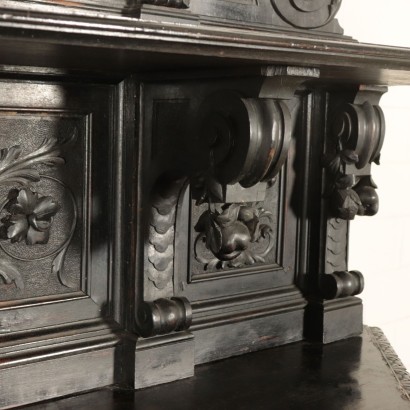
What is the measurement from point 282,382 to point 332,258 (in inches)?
11.4

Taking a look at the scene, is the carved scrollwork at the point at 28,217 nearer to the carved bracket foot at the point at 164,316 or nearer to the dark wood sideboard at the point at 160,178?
the dark wood sideboard at the point at 160,178

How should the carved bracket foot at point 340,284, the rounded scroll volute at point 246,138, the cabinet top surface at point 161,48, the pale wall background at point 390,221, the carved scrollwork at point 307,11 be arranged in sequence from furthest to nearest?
the pale wall background at point 390,221 → the carved bracket foot at point 340,284 → the carved scrollwork at point 307,11 → the rounded scroll volute at point 246,138 → the cabinet top surface at point 161,48

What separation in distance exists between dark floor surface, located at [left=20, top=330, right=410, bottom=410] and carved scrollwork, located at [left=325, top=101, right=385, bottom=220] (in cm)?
24

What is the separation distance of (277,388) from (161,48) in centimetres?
55

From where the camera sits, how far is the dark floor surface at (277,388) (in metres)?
1.03

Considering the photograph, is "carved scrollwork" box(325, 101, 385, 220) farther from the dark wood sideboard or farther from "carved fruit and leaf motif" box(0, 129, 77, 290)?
"carved fruit and leaf motif" box(0, 129, 77, 290)

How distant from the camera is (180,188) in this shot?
108 centimetres

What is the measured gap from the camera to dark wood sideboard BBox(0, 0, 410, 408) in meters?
0.93

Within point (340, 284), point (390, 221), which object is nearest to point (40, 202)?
point (340, 284)

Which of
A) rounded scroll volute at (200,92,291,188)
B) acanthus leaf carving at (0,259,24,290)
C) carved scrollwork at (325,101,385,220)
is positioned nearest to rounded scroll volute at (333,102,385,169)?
carved scrollwork at (325,101,385,220)

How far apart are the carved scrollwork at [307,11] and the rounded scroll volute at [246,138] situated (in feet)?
0.82

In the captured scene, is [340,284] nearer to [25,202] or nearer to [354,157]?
[354,157]

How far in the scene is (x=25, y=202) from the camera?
99 cm

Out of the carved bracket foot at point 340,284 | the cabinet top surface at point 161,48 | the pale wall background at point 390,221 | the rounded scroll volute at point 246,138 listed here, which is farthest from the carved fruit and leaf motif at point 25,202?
the pale wall background at point 390,221
